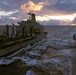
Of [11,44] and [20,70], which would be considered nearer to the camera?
[20,70]

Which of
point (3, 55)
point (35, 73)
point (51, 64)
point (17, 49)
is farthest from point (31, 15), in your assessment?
point (35, 73)

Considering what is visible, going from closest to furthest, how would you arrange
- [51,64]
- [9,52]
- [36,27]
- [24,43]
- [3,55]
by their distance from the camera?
[51,64] → [3,55] → [9,52] → [24,43] → [36,27]

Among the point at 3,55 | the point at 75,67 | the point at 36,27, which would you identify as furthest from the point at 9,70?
the point at 36,27

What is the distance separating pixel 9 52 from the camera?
87.1 ft

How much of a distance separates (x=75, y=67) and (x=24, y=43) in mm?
15938

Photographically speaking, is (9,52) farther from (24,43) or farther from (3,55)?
(24,43)

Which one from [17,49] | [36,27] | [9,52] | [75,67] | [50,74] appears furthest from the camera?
[36,27]

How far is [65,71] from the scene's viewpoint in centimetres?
1767

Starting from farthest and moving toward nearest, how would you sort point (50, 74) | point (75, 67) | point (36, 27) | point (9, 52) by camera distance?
1. point (36, 27)
2. point (9, 52)
3. point (75, 67)
4. point (50, 74)

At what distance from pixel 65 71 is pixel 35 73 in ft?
8.25

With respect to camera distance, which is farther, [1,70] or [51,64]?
[51,64]

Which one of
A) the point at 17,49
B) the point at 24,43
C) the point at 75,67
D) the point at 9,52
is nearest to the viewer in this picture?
the point at 75,67

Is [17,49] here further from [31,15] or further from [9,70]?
[31,15]

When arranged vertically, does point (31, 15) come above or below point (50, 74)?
above
